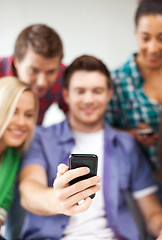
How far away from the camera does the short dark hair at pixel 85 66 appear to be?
64cm

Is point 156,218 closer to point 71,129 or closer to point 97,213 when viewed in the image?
point 97,213

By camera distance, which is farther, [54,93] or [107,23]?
[107,23]

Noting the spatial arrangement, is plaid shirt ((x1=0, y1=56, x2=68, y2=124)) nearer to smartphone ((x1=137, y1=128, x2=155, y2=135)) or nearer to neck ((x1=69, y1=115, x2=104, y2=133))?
neck ((x1=69, y1=115, x2=104, y2=133))

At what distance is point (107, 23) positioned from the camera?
103 cm

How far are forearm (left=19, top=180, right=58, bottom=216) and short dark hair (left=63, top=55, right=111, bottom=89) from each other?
235mm

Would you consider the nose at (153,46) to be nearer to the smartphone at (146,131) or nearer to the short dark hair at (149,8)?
the short dark hair at (149,8)

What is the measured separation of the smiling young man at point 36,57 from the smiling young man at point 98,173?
0.04 m

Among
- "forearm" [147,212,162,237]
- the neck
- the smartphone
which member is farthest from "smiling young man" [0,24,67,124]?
"forearm" [147,212,162,237]

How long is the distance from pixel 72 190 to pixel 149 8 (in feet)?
1.41

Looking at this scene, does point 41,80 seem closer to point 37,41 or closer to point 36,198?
point 37,41

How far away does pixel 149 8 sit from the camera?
65 cm

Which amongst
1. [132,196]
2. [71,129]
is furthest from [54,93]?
[132,196]

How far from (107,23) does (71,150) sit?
0.52m

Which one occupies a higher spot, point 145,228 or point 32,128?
point 32,128
